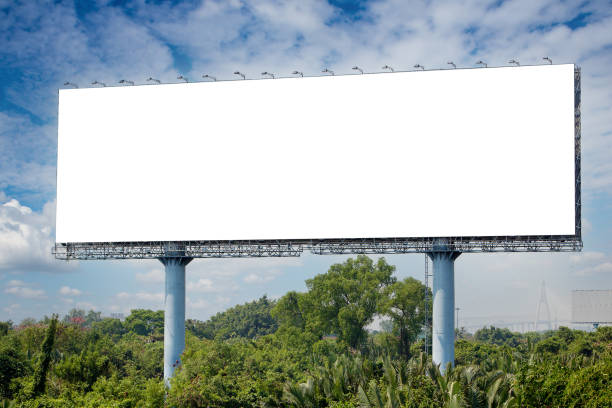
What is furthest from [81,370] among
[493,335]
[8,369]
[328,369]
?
[493,335]

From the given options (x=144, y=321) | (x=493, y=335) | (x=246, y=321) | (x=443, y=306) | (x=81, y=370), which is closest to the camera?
(x=81, y=370)

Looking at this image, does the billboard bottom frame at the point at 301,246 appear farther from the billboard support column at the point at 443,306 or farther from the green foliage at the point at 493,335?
the green foliage at the point at 493,335

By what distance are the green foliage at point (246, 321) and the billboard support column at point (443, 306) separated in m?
57.6

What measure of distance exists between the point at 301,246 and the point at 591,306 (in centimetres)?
9573

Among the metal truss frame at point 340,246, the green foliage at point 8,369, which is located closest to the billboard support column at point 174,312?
the metal truss frame at point 340,246

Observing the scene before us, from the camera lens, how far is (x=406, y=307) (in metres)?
38.7

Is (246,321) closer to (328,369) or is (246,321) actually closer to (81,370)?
(81,370)

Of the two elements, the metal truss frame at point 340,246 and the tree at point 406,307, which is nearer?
the metal truss frame at point 340,246

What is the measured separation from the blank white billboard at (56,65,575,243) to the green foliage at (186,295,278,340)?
54.2m

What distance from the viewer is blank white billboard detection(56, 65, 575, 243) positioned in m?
24.1

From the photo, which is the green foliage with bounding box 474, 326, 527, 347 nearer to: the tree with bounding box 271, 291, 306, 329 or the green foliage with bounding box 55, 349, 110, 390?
the tree with bounding box 271, 291, 306, 329

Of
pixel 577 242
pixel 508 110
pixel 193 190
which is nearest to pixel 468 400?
pixel 577 242

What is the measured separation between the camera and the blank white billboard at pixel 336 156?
24141 millimetres

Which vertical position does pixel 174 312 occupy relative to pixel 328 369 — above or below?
above
